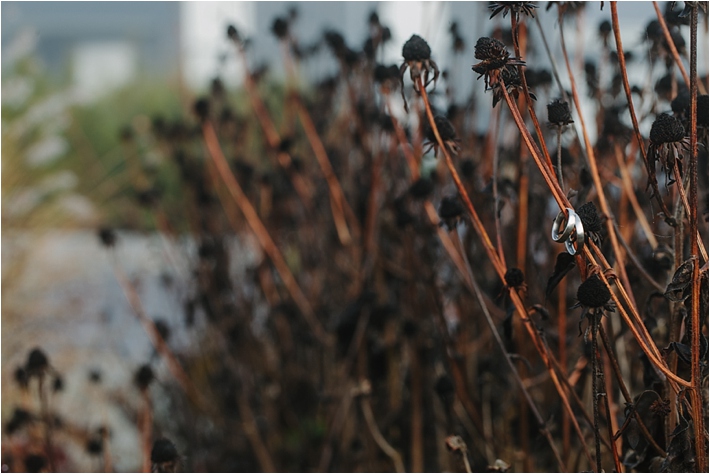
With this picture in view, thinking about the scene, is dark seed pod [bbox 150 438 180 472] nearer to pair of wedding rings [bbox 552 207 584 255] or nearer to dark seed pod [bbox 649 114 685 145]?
pair of wedding rings [bbox 552 207 584 255]

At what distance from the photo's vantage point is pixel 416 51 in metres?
1.20

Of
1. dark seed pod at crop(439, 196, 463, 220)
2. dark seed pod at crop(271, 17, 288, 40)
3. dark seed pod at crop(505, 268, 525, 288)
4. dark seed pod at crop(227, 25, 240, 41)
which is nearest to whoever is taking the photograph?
dark seed pod at crop(505, 268, 525, 288)

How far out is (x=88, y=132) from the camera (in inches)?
344

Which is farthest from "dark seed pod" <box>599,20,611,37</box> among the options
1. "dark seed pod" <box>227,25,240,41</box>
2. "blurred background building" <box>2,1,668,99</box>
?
"dark seed pod" <box>227,25,240,41</box>

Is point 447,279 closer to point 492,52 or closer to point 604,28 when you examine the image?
point 604,28

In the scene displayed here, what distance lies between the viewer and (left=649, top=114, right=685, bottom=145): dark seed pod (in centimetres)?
98

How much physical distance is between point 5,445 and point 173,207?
264 centimetres

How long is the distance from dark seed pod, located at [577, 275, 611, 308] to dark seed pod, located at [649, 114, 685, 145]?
19 cm

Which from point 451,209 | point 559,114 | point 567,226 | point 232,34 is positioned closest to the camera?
point 567,226

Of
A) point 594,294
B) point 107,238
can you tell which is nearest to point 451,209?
point 594,294

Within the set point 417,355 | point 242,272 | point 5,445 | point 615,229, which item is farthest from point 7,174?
point 615,229

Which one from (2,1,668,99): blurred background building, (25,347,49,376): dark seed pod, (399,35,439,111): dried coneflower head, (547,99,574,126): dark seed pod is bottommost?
(25,347,49,376): dark seed pod

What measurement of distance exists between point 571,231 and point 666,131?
7.8 inches

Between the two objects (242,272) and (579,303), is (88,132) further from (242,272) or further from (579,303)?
(579,303)
